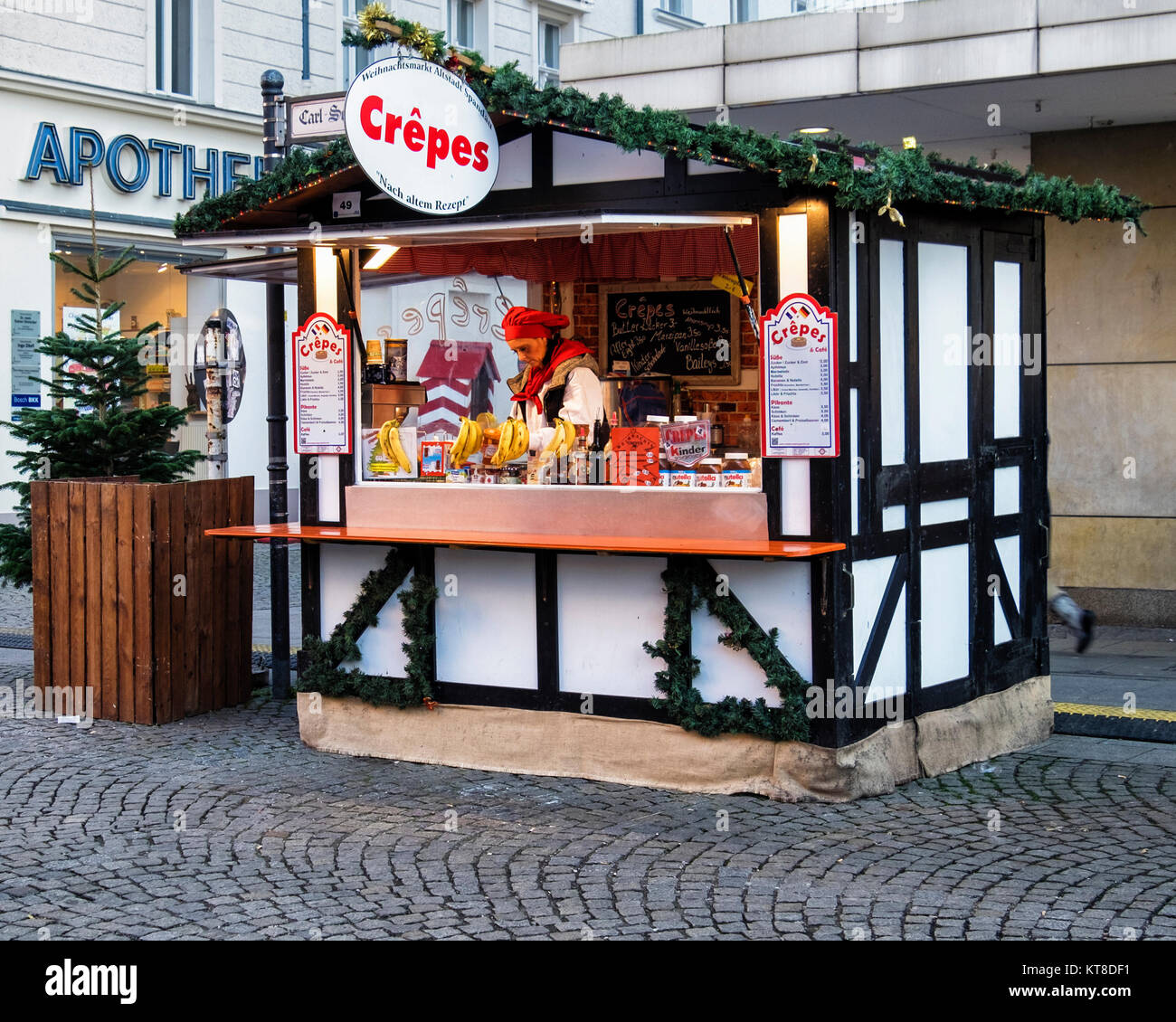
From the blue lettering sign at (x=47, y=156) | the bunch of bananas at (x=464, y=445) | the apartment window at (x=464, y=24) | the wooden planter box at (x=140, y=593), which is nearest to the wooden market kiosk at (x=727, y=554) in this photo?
the bunch of bananas at (x=464, y=445)

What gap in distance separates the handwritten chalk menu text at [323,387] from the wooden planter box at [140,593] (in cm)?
99

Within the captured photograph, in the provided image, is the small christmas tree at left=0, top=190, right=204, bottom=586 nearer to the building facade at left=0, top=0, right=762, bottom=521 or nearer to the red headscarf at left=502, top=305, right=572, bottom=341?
the red headscarf at left=502, top=305, right=572, bottom=341

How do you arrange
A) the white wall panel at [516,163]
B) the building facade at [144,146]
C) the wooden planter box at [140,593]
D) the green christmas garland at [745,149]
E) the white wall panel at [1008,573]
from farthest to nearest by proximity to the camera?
the building facade at [144,146], the wooden planter box at [140,593], the white wall panel at [1008,573], the white wall panel at [516,163], the green christmas garland at [745,149]

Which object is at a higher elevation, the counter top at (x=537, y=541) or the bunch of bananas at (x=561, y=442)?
the bunch of bananas at (x=561, y=442)

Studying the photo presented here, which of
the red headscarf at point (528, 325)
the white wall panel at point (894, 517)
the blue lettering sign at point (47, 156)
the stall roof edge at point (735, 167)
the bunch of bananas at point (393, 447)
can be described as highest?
the blue lettering sign at point (47, 156)

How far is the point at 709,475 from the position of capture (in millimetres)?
7406

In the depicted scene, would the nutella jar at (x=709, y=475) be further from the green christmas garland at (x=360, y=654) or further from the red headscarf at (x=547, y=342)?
the red headscarf at (x=547, y=342)

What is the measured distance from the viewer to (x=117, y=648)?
882cm

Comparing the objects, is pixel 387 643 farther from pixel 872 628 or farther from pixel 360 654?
pixel 872 628

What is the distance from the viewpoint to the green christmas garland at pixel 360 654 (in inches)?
307

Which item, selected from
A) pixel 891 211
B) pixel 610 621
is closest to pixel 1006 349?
pixel 891 211

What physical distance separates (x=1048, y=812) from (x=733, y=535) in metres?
1.82
